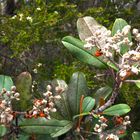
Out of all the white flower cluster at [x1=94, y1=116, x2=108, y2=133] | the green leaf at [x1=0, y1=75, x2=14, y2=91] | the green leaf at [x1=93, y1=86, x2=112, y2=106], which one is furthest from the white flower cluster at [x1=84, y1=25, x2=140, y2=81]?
the green leaf at [x1=0, y1=75, x2=14, y2=91]

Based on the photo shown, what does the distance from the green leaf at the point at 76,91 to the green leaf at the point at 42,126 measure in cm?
11

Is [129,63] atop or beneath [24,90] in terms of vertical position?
atop

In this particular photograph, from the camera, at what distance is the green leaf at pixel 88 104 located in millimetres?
1437

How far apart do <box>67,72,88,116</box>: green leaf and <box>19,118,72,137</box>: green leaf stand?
0.11 m

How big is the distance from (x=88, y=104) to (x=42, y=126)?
0.19 m

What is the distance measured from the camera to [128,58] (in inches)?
46.1

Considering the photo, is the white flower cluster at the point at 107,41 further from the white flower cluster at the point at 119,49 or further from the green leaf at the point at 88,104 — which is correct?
the green leaf at the point at 88,104

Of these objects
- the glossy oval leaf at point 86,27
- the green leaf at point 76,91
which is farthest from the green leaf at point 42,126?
the glossy oval leaf at point 86,27

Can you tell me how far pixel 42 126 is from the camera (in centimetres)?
139

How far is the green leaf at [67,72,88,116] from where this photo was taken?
4.95 feet

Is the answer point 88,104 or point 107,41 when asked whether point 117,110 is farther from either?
point 107,41

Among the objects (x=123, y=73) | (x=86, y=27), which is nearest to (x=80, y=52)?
(x=86, y=27)

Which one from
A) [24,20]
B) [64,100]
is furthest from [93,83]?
[24,20]

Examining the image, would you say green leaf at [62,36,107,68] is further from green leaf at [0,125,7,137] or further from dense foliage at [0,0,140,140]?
green leaf at [0,125,7,137]
